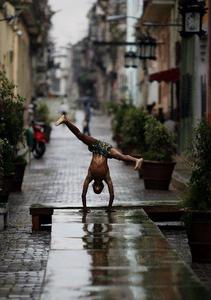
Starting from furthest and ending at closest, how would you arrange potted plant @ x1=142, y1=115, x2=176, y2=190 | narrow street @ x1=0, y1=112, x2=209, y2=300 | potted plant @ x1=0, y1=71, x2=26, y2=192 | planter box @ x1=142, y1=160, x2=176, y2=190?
planter box @ x1=142, y1=160, x2=176, y2=190, potted plant @ x1=142, y1=115, x2=176, y2=190, potted plant @ x1=0, y1=71, x2=26, y2=192, narrow street @ x1=0, y1=112, x2=209, y2=300

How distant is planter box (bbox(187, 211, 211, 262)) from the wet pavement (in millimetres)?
421

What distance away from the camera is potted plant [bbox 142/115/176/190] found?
20656 mm

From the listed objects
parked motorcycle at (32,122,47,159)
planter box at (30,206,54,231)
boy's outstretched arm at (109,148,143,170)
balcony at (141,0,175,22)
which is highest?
balcony at (141,0,175,22)

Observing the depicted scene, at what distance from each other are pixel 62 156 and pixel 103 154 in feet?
68.4

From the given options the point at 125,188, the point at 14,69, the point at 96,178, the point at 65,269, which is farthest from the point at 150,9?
the point at 65,269

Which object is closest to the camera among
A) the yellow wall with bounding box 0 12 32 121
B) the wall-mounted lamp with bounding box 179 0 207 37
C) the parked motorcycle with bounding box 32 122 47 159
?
the wall-mounted lamp with bounding box 179 0 207 37

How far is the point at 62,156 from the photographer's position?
34.1 metres

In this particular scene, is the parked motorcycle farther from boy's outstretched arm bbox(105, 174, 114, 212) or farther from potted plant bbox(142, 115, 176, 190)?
boy's outstretched arm bbox(105, 174, 114, 212)

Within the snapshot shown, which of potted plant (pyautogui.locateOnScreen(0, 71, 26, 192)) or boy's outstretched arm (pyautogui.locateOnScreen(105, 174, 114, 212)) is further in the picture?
potted plant (pyautogui.locateOnScreen(0, 71, 26, 192))

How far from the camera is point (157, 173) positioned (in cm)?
2091

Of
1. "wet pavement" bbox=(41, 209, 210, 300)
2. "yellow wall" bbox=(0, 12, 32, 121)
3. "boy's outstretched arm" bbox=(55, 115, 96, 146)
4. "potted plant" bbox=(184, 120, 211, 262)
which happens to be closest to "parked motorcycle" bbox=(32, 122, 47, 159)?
"yellow wall" bbox=(0, 12, 32, 121)

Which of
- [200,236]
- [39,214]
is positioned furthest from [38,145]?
[200,236]

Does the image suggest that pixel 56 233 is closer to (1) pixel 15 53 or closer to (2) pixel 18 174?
(2) pixel 18 174

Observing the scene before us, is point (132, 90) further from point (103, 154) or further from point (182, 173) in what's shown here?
point (103, 154)
